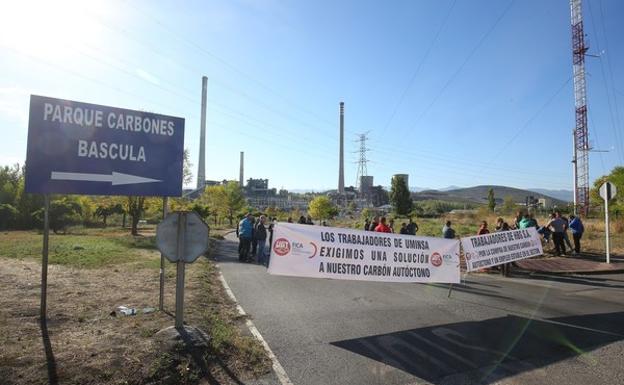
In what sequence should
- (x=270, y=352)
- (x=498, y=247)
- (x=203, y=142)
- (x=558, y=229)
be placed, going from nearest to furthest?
(x=270, y=352)
(x=498, y=247)
(x=558, y=229)
(x=203, y=142)

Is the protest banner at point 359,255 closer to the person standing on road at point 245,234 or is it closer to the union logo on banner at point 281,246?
the union logo on banner at point 281,246

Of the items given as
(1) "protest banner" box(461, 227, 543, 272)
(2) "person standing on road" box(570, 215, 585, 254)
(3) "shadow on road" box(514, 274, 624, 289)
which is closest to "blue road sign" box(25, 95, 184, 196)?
(1) "protest banner" box(461, 227, 543, 272)

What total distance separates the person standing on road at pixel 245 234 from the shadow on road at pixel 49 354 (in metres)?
9.40

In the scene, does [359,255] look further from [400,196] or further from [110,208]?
[400,196]

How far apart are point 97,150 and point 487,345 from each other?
6125 millimetres

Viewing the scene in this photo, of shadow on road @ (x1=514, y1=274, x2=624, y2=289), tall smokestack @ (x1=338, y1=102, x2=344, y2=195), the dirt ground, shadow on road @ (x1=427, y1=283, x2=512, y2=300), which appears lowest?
shadow on road @ (x1=514, y1=274, x2=624, y2=289)

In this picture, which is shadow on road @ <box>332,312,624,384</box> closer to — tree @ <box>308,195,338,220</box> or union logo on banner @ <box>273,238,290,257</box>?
union logo on banner @ <box>273,238,290,257</box>

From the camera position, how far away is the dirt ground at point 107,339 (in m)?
4.26

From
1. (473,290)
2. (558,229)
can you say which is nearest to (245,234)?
→ (473,290)

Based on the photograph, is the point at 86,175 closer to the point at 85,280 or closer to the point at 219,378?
the point at 219,378

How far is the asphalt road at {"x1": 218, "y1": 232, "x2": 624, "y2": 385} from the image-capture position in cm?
468

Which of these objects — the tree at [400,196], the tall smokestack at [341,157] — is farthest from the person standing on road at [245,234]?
the tall smokestack at [341,157]

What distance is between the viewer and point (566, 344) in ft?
18.7

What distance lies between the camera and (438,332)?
6184mm
